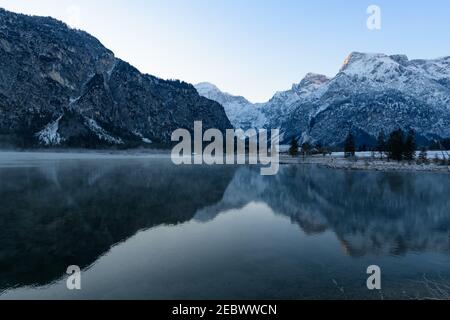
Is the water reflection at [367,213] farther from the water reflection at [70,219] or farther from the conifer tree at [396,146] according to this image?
the conifer tree at [396,146]

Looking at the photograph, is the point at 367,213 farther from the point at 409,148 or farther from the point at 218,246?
the point at 409,148

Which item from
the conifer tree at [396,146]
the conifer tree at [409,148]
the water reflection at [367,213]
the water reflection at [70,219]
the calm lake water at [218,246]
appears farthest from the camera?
the conifer tree at [396,146]

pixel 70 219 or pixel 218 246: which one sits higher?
pixel 70 219

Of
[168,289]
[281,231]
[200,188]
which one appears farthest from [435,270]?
[200,188]

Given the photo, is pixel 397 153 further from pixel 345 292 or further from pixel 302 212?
pixel 345 292

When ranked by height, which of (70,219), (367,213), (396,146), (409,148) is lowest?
(367,213)

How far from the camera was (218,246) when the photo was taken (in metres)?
21.7

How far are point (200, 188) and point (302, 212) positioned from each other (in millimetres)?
19538

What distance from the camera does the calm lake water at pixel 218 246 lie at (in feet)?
48.5

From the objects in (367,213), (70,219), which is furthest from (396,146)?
(70,219)

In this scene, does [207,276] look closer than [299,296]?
No

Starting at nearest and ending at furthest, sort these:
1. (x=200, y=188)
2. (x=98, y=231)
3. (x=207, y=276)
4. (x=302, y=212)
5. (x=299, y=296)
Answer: (x=299, y=296), (x=207, y=276), (x=98, y=231), (x=302, y=212), (x=200, y=188)

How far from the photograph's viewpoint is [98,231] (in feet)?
80.3

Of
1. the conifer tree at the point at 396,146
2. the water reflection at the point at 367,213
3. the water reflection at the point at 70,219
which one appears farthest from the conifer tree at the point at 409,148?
the water reflection at the point at 70,219
